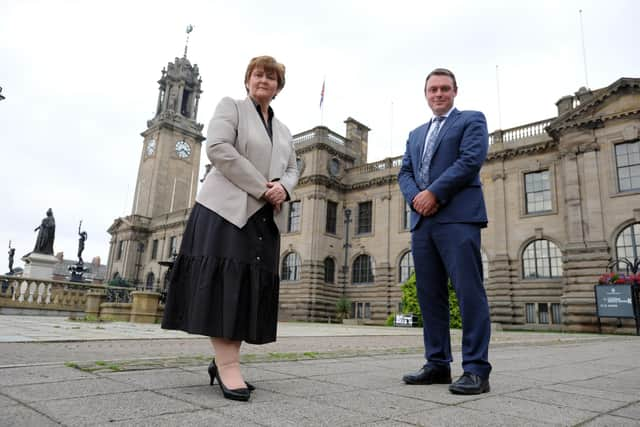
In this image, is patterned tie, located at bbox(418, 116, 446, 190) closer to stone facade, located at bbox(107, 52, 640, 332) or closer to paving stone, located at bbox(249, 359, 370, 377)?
paving stone, located at bbox(249, 359, 370, 377)

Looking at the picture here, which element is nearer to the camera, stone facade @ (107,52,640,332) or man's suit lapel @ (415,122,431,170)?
man's suit lapel @ (415,122,431,170)

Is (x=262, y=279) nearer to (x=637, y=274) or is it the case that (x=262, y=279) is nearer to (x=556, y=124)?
(x=637, y=274)

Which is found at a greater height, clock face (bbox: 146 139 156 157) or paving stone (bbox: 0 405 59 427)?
clock face (bbox: 146 139 156 157)

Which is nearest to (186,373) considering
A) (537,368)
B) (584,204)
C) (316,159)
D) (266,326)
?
(266,326)

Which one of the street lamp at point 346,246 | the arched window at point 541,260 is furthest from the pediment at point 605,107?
the street lamp at point 346,246

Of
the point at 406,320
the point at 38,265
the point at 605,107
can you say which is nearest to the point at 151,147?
the point at 38,265

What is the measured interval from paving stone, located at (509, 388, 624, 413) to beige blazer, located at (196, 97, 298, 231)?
5.93 ft

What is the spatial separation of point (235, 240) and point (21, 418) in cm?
132

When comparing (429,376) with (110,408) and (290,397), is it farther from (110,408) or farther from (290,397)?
→ (110,408)

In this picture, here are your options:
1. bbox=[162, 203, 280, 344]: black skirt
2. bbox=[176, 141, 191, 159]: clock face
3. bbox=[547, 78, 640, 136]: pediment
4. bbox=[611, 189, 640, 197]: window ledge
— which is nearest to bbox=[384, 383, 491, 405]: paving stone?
bbox=[162, 203, 280, 344]: black skirt

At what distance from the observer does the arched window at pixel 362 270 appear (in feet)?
99.6

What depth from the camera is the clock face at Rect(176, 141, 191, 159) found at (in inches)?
2069

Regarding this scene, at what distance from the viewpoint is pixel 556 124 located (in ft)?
72.5

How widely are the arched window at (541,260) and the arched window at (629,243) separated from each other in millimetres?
2756
